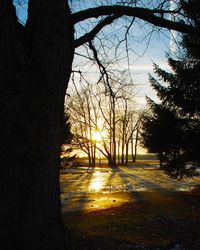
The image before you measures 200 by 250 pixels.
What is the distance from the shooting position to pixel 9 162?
4145 millimetres

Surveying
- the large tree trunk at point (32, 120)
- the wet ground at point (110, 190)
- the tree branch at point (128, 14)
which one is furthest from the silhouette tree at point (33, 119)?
the wet ground at point (110, 190)

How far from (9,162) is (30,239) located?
3.36 ft

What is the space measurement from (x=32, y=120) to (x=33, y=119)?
0.06 feet

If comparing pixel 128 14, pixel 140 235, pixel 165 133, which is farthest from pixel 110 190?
pixel 128 14

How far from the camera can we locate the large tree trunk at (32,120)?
412cm

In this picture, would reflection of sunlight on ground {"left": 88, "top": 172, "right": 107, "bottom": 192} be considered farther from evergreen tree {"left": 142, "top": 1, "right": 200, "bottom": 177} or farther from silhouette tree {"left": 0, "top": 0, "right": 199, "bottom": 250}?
silhouette tree {"left": 0, "top": 0, "right": 199, "bottom": 250}

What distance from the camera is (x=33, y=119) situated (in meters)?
4.29

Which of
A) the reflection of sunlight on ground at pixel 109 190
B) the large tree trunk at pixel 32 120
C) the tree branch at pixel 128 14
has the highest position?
the tree branch at pixel 128 14

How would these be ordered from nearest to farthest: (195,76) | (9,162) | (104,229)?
(9,162)
(104,229)
(195,76)

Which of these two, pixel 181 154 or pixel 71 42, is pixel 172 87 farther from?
pixel 71 42

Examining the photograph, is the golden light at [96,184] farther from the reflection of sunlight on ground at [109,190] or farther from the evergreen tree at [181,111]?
the evergreen tree at [181,111]

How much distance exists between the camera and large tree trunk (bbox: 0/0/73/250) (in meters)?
4.12

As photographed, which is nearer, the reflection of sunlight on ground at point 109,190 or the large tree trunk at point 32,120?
the large tree trunk at point 32,120

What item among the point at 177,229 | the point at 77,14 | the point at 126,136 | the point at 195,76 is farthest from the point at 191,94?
the point at 126,136
